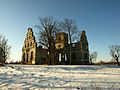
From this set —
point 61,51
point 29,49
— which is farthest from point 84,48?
point 29,49

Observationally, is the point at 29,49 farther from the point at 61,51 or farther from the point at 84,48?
the point at 84,48

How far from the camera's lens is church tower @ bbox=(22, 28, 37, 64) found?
51.9 meters

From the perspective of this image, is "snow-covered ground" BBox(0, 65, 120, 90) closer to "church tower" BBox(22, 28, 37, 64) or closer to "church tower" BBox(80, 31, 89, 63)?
"church tower" BBox(22, 28, 37, 64)

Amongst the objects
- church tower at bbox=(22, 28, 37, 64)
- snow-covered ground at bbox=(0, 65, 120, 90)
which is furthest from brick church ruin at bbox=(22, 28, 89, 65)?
snow-covered ground at bbox=(0, 65, 120, 90)

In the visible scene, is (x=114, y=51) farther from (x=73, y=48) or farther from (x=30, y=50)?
(x=30, y=50)

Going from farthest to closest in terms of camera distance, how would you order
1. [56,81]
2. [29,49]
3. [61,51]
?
1. [61,51]
2. [29,49]
3. [56,81]

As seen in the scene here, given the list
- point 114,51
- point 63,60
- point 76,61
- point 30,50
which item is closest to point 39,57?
point 30,50

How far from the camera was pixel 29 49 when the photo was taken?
54.4 m

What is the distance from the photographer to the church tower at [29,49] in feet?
170

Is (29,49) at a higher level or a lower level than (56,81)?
higher

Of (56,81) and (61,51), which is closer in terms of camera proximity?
(56,81)

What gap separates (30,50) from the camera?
53.7m

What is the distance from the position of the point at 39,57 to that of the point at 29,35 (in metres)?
8.72

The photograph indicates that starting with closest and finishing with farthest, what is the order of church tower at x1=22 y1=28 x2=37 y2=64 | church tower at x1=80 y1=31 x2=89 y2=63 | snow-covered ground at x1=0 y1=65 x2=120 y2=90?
A: 1. snow-covered ground at x1=0 y1=65 x2=120 y2=90
2. church tower at x1=22 y1=28 x2=37 y2=64
3. church tower at x1=80 y1=31 x2=89 y2=63
